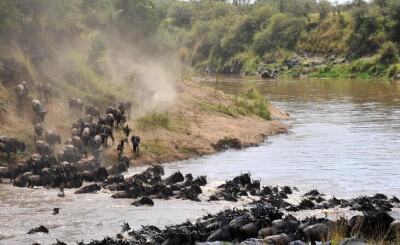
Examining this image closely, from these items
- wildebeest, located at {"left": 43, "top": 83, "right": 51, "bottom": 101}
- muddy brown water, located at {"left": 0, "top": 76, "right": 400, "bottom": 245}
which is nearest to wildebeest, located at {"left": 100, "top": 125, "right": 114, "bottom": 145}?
muddy brown water, located at {"left": 0, "top": 76, "right": 400, "bottom": 245}

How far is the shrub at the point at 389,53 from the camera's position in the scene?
74062 mm

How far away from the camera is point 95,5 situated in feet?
124

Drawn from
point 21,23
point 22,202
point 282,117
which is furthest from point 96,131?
point 282,117

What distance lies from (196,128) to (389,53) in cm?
5203

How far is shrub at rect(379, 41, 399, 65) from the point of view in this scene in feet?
243

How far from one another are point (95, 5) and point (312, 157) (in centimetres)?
1851

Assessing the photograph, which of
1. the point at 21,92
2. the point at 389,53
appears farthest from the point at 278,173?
the point at 389,53

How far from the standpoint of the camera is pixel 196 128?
91.9 ft

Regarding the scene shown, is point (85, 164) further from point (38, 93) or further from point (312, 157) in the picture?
point (312, 157)

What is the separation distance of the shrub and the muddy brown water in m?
33.9

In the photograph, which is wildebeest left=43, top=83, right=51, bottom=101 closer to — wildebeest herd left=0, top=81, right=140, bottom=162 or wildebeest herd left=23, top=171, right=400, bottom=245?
wildebeest herd left=0, top=81, right=140, bottom=162

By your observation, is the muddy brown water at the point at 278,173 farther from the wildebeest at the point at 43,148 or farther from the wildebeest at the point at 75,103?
the wildebeest at the point at 75,103

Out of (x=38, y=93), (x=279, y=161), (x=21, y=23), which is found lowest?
(x=279, y=161)

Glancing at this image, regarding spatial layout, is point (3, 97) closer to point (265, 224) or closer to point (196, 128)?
point (196, 128)
